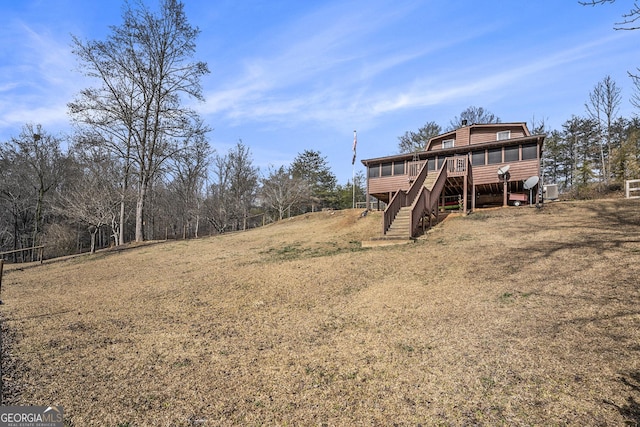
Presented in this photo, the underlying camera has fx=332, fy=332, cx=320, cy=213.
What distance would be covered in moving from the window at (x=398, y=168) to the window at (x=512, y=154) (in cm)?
579

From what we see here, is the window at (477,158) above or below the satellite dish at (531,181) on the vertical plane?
above

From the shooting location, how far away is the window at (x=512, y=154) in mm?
18266

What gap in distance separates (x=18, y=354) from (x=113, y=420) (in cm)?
288

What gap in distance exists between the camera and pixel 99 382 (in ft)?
13.6

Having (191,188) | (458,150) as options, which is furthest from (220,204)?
(458,150)

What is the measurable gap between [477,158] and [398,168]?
463 cm

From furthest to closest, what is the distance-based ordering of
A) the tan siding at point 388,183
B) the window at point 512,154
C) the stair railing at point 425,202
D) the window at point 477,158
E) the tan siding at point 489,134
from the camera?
the tan siding at point 489,134 → the tan siding at point 388,183 → the window at point 477,158 → the window at point 512,154 → the stair railing at point 425,202

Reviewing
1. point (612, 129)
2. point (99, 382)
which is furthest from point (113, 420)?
point (612, 129)

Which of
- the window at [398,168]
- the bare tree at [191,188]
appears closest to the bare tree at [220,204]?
the bare tree at [191,188]

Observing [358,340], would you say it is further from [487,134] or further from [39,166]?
[39,166]

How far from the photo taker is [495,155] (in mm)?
18922

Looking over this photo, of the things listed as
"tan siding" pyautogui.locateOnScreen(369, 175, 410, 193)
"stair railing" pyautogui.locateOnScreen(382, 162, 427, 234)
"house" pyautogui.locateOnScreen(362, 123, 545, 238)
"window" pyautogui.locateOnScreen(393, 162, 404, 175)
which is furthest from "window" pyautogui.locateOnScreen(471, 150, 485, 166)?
"stair railing" pyautogui.locateOnScreen(382, 162, 427, 234)

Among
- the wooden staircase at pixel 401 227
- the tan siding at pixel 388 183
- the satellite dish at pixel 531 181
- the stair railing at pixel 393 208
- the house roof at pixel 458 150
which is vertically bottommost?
the wooden staircase at pixel 401 227

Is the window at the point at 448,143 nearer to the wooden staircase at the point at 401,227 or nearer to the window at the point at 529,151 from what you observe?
the window at the point at 529,151
